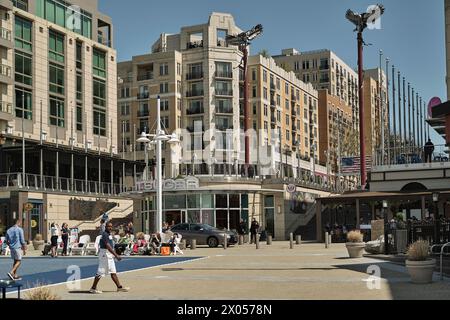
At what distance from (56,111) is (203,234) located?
107ft

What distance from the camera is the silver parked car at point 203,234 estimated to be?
3938 cm

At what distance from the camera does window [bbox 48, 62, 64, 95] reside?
66.4 meters

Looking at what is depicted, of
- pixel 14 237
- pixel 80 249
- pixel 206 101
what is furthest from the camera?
pixel 206 101

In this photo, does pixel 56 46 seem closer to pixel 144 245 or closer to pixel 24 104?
pixel 24 104

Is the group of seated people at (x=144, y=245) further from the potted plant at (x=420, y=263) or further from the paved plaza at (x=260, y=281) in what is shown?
the potted plant at (x=420, y=263)

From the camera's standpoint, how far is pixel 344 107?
132 metres

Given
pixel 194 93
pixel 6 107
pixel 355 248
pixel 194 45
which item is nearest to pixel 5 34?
pixel 6 107

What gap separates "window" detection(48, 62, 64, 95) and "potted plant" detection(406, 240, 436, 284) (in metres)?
54.9

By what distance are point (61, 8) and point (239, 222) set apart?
32.8 metres

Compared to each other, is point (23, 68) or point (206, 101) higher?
point (206, 101)

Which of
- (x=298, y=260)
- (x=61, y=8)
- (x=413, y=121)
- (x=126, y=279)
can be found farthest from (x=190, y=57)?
(x=126, y=279)


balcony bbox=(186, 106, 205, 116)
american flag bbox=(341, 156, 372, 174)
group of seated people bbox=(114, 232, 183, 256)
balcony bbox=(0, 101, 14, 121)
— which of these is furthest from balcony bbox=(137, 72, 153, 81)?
group of seated people bbox=(114, 232, 183, 256)

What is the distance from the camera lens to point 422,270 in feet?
53.2

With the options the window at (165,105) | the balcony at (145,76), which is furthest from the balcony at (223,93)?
the balcony at (145,76)
